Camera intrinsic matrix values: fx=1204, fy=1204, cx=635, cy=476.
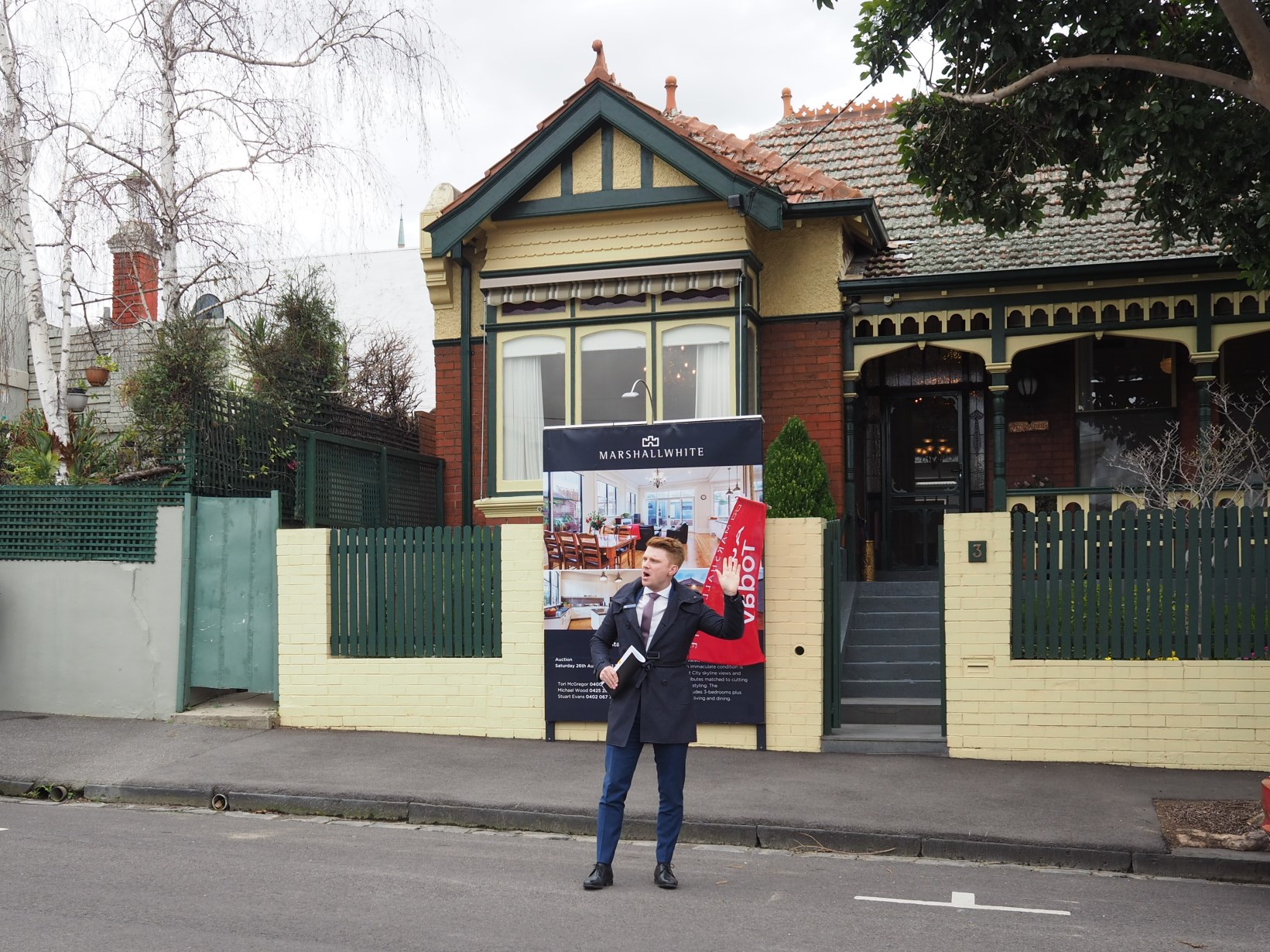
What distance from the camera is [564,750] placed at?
10.0 m

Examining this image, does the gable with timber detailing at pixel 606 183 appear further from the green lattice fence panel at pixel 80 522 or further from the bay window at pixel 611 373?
the green lattice fence panel at pixel 80 522

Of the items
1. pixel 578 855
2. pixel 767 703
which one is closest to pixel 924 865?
pixel 578 855

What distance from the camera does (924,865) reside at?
7.22m

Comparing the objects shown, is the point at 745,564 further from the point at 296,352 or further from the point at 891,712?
the point at 296,352

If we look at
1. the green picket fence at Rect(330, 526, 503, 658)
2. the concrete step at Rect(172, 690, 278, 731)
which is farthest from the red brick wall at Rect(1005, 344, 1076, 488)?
the concrete step at Rect(172, 690, 278, 731)

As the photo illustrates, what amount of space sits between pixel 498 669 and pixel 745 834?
356 centimetres

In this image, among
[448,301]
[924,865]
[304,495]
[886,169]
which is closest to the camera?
[924,865]

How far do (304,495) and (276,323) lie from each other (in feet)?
11.4

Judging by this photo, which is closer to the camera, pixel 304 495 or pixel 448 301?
pixel 304 495

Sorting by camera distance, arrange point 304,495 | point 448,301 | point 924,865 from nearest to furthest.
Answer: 1. point 924,865
2. point 304,495
3. point 448,301

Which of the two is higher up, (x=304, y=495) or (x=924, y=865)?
(x=304, y=495)

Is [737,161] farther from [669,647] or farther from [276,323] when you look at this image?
[669,647]

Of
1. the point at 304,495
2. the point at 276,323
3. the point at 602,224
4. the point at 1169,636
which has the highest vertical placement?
the point at 602,224

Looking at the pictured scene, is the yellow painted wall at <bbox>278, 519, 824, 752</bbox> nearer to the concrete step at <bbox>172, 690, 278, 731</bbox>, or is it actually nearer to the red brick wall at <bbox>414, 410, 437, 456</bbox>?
the concrete step at <bbox>172, 690, 278, 731</bbox>
